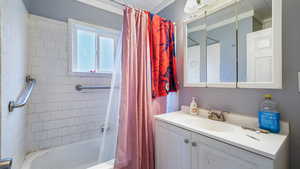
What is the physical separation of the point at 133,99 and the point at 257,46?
44.4 inches

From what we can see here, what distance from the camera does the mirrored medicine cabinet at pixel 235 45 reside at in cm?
87

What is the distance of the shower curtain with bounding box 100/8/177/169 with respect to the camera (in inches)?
45.1

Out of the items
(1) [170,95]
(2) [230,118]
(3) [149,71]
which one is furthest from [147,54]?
(2) [230,118]

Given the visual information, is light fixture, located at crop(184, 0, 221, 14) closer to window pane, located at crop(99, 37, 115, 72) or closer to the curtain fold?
the curtain fold

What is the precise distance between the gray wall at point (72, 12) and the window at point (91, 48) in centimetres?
9

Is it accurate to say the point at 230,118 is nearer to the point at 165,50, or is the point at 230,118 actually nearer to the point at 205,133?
the point at 205,133

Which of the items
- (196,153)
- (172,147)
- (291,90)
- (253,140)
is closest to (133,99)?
(172,147)

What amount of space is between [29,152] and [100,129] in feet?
2.61

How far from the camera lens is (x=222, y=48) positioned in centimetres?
116

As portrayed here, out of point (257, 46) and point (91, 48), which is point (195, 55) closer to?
point (257, 46)

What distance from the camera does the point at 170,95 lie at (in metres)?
1.58

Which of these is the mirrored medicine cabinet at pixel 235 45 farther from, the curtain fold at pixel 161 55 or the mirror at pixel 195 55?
the curtain fold at pixel 161 55

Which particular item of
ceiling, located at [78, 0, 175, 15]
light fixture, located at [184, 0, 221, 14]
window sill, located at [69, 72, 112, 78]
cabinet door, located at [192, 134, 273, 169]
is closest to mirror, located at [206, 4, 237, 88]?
light fixture, located at [184, 0, 221, 14]

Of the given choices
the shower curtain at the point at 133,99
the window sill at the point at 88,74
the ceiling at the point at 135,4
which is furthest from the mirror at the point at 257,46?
the window sill at the point at 88,74
